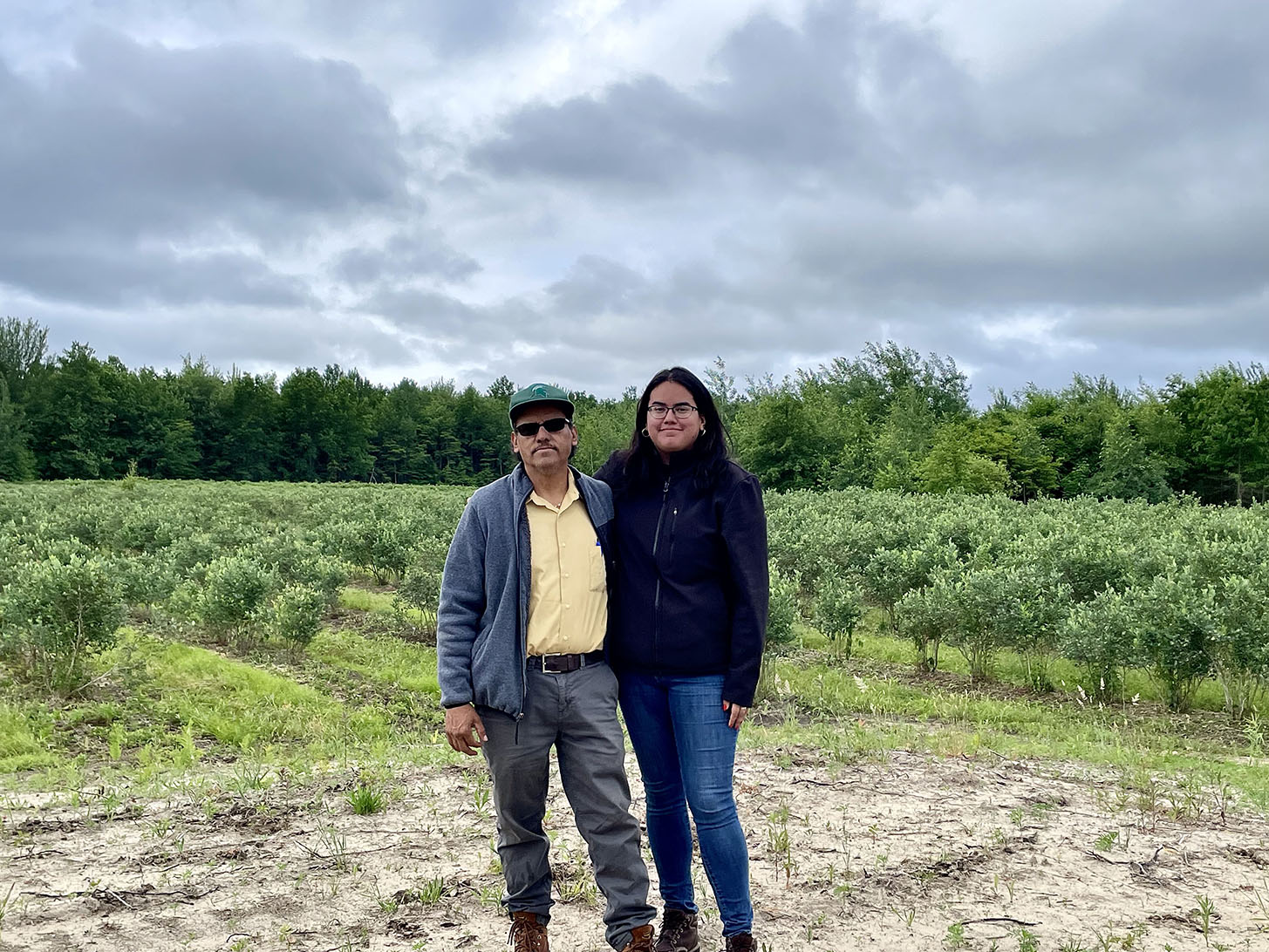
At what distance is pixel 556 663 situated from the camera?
332 cm

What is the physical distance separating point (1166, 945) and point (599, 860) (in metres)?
2.34

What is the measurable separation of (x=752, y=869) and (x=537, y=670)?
2.01 metres

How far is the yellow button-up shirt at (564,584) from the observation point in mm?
3316

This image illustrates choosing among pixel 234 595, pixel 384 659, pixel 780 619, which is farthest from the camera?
pixel 384 659

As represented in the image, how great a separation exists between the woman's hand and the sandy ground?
A: 1.19 m

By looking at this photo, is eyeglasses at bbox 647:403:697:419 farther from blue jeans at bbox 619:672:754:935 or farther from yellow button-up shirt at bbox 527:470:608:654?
blue jeans at bbox 619:672:754:935

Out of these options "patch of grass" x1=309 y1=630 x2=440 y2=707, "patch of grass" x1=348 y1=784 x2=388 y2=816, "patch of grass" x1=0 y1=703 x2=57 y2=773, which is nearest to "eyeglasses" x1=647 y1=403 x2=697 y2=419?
"patch of grass" x1=348 y1=784 x2=388 y2=816

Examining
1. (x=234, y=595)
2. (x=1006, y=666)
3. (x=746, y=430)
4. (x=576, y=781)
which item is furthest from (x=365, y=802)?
(x=746, y=430)

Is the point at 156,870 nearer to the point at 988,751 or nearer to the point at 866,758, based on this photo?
the point at 866,758

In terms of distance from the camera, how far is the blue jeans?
325cm

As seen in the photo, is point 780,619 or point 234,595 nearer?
point 780,619

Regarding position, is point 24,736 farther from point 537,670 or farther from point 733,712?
point 733,712

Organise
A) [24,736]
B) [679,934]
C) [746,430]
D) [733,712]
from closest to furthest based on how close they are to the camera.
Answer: [733,712]
[679,934]
[24,736]
[746,430]

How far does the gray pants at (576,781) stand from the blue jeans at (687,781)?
0.10 metres
